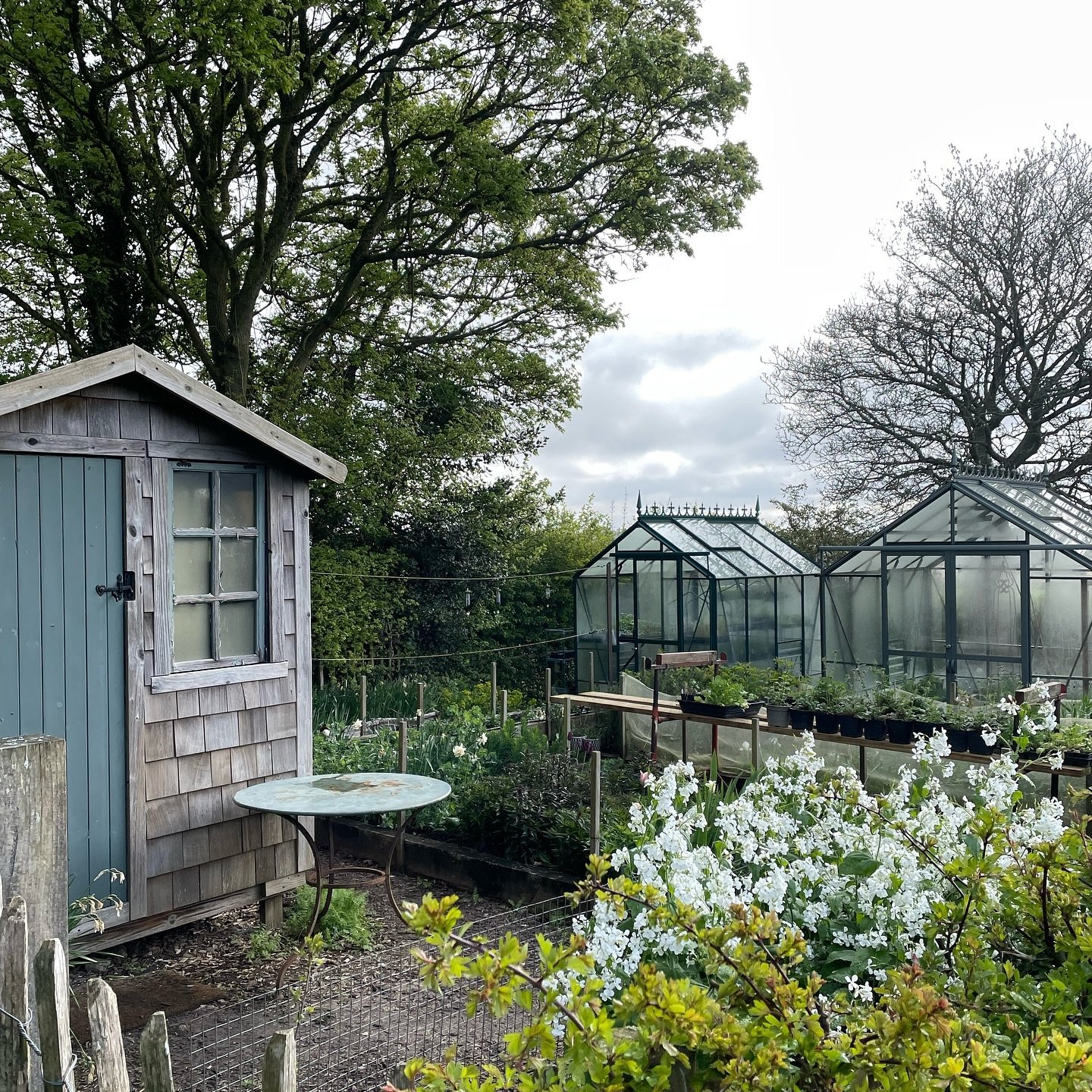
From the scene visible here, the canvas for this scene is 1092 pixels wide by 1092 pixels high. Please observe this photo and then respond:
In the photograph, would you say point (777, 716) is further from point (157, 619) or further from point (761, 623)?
point (761, 623)

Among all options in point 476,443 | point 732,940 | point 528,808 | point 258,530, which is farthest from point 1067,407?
point 732,940

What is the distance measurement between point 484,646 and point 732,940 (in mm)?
13158

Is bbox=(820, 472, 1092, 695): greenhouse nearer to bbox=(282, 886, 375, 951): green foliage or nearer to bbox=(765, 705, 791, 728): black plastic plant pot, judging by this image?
bbox=(765, 705, 791, 728): black plastic plant pot

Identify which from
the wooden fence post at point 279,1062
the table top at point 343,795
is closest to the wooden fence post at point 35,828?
the wooden fence post at point 279,1062

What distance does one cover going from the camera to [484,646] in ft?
50.9

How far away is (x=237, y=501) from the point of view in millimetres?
5879

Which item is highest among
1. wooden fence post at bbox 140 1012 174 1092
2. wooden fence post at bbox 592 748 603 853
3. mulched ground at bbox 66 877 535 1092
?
wooden fence post at bbox 140 1012 174 1092

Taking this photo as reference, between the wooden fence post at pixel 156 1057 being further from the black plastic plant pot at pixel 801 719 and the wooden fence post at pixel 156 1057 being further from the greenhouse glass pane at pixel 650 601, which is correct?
the greenhouse glass pane at pixel 650 601

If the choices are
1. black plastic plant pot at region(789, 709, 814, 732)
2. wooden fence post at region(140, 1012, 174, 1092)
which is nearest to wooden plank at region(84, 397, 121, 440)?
wooden fence post at region(140, 1012, 174, 1092)

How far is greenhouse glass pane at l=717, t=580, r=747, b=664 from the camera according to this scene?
13.5 metres

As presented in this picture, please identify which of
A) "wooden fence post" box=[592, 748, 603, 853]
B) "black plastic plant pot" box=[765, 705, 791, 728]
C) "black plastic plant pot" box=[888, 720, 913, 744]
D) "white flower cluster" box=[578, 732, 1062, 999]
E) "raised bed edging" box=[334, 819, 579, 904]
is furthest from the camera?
"black plastic plant pot" box=[765, 705, 791, 728]

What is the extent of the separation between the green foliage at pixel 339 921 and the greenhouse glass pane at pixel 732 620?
8.03m

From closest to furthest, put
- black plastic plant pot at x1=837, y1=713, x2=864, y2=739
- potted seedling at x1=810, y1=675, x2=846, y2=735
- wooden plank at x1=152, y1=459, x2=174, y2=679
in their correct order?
wooden plank at x1=152, y1=459, x2=174, y2=679, black plastic plant pot at x1=837, y1=713, x2=864, y2=739, potted seedling at x1=810, y1=675, x2=846, y2=735

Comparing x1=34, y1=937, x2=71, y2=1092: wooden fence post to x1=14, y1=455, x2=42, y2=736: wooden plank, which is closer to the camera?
x1=34, y1=937, x2=71, y2=1092: wooden fence post
